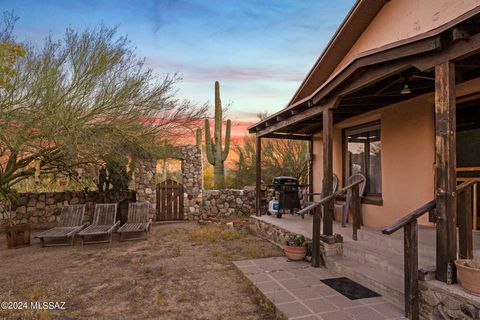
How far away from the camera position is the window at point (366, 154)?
6199 mm

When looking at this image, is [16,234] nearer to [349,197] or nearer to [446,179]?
[349,197]

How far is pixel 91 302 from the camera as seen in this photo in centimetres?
380

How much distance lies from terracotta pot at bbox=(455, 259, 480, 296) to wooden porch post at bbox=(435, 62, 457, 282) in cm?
14

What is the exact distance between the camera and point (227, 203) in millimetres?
11055

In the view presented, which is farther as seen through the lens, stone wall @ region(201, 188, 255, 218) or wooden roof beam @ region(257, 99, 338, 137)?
stone wall @ region(201, 188, 255, 218)

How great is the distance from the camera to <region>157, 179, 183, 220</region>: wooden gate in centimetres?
1012

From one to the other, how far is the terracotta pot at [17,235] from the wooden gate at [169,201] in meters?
3.80

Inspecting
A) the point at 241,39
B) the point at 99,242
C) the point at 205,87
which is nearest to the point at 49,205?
the point at 99,242

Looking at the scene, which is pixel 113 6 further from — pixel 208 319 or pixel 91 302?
pixel 208 319

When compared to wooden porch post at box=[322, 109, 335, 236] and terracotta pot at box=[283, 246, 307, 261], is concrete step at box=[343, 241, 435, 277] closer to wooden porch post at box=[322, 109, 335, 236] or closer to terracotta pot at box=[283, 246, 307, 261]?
wooden porch post at box=[322, 109, 335, 236]

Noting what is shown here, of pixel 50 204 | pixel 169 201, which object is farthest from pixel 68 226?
pixel 169 201

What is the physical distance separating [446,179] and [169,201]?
28.4 feet

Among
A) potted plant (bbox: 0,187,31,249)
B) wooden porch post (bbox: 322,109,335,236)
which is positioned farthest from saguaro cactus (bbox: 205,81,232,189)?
wooden porch post (bbox: 322,109,335,236)

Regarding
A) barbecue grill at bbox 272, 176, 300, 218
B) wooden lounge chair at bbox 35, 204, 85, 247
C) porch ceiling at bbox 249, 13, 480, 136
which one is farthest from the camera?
Answer: barbecue grill at bbox 272, 176, 300, 218
